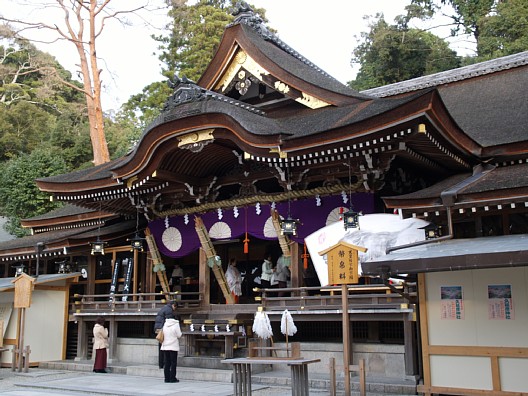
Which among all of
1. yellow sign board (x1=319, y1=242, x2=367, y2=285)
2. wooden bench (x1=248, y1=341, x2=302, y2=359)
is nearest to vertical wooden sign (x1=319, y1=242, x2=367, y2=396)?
yellow sign board (x1=319, y1=242, x2=367, y2=285)

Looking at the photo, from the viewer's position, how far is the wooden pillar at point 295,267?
1318 centimetres

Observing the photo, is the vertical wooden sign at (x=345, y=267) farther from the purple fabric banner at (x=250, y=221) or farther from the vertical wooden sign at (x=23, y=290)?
the vertical wooden sign at (x=23, y=290)

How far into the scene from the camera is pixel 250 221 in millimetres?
14195

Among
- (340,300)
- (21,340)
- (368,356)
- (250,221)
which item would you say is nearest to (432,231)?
(340,300)

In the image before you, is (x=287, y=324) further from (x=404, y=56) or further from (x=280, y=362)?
(x=404, y=56)

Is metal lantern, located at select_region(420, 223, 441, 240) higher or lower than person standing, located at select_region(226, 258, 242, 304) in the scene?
higher

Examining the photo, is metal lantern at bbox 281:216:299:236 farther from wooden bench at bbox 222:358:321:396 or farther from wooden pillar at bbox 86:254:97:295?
wooden pillar at bbox 86:254:97:295

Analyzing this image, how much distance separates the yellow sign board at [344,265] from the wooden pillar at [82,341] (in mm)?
8979

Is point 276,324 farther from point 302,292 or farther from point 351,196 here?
point 351,196

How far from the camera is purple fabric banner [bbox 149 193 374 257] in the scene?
12820mm

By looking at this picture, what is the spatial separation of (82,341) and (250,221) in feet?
18.8

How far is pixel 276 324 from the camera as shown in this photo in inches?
512

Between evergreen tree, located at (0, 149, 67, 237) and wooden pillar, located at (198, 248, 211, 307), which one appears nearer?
wooden pillar, located at (198, 248, 211, 307)

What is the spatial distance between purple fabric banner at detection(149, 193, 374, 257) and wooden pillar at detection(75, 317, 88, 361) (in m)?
2.84
